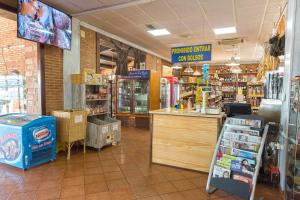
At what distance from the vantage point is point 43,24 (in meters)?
3.90

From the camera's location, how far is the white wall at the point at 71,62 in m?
4.84

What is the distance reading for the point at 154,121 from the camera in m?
3.86

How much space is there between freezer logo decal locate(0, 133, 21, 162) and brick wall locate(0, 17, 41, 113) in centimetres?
96

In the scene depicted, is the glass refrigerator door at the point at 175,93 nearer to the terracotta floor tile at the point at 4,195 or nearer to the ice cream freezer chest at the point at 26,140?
the ice cream freezer chest at the point at 26,140

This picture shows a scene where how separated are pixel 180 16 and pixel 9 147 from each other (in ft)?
14.6

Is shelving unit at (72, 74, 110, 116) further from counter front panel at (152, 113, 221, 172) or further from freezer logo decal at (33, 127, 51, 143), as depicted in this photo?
counter front panel at (152, 113, 221, 172)

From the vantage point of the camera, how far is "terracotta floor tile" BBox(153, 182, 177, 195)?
281 centimetres

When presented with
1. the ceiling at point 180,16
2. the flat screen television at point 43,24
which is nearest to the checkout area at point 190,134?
the ceiling at point 180,16

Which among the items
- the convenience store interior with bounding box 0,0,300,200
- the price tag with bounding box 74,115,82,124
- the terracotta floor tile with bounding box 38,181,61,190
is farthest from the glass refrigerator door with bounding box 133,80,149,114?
the terracotta floor tile with bounding box 38,181,61,190

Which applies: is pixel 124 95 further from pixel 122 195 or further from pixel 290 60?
pixel 290 60

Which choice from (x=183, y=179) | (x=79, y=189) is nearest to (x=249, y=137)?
(x=183, y=179)

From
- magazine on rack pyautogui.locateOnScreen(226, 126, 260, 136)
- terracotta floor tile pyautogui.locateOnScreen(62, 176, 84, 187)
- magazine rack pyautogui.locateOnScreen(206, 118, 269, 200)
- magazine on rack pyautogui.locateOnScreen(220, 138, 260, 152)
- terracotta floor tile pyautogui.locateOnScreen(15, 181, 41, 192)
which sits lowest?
terracotta floor tile pyautogui.locateOnScreen(62, 176, 84, 187)

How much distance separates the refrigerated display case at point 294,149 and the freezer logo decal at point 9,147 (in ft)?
13.3

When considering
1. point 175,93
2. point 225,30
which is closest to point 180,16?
point 225,30
